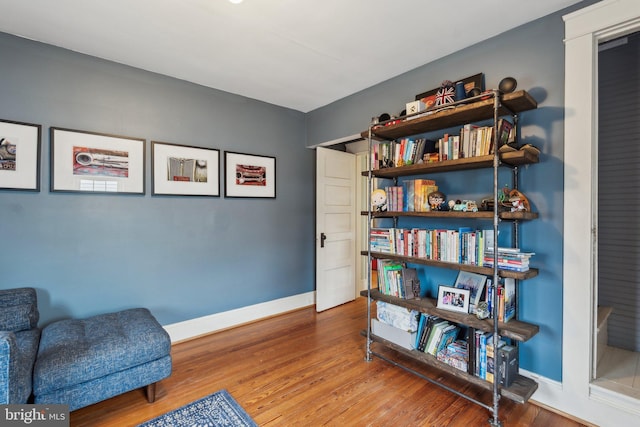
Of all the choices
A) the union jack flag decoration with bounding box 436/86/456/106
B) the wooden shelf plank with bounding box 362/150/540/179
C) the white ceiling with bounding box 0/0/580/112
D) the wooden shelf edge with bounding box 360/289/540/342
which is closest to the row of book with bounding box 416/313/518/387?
the wooden shelf edge with bounding box 360/289/540/342

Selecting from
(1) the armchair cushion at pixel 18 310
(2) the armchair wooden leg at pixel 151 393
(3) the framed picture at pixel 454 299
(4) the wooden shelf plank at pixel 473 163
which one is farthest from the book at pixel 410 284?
(1) the armchair cushion at pixel 18 310

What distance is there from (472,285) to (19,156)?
11.3 ft

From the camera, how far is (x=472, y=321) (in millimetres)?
1934

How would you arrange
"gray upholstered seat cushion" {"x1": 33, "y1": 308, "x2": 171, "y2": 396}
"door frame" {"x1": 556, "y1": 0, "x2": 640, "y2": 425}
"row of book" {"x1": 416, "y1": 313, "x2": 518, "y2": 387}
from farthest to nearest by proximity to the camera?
"row of book" {"x1": 416, "y1": 313, "x2": 518, "y2": 387} → "door frame" {"x1": 556, "y1": 0, "x2": 640, "y2": 425} → "gray upholstered seat cushion" {"x1": 33, "y1": 308, "x2": 171, "y2": 396}

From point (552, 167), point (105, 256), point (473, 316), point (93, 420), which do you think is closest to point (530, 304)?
point (473, 316)

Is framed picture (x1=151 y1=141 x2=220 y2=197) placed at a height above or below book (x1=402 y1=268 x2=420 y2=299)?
above

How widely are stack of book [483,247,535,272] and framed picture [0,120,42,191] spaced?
332cm

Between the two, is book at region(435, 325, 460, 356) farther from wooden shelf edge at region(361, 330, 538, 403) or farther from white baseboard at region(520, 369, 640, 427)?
white baseboard at region(520, 369, 640, 427)

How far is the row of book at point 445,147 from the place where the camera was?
76.3 inches

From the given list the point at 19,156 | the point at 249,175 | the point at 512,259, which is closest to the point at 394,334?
the point at 512,259

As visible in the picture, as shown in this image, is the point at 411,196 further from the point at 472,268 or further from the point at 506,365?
the point at 506,365

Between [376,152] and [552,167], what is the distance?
1270mm

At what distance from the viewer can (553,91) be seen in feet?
6.16

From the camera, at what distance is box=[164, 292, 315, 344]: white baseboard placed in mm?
2871
